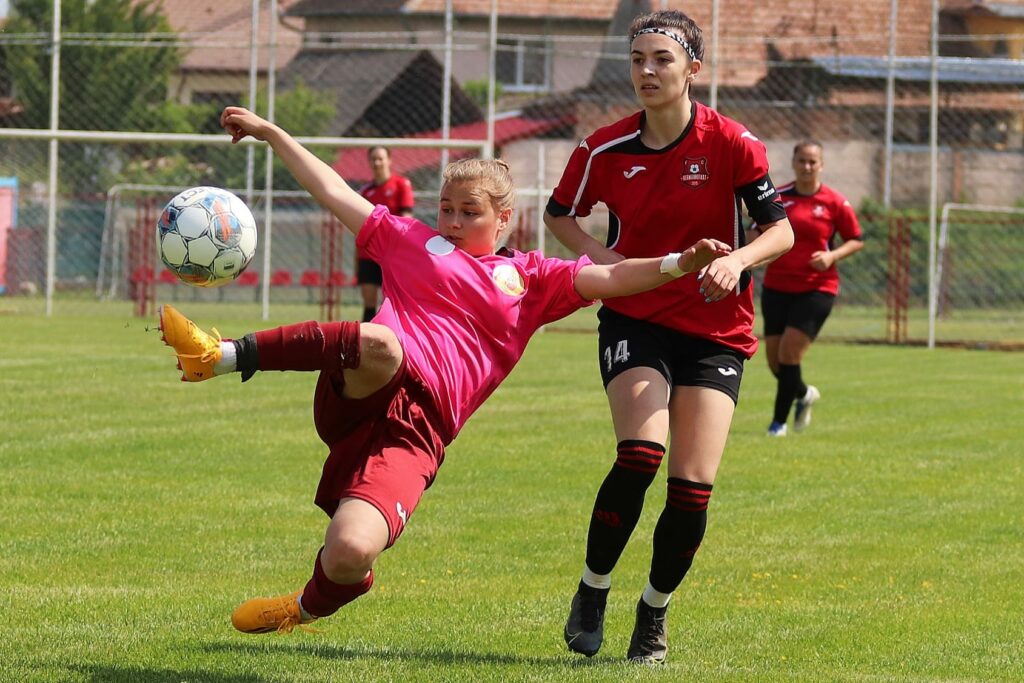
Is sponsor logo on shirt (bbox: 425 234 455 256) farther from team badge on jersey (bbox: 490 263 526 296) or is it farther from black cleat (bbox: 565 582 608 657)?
black cleat (bbox: 565 582 608 657)

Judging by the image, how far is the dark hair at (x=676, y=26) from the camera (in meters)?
5.53

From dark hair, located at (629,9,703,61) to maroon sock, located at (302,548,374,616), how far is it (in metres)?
2.23

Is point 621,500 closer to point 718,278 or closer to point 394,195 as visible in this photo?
point 718,278

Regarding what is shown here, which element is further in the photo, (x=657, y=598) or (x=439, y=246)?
(x=657, y=598)

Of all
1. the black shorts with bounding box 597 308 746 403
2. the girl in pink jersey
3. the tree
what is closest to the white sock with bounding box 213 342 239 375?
the girl in pink jersey

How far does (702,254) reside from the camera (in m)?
4.83

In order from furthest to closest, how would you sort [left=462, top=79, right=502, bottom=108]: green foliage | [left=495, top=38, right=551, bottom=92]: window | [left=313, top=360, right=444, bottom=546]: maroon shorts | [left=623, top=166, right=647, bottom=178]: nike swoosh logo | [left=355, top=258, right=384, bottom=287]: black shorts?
[left=462, top=79, right=502, bottom=108]: green foliage < [left=495, top=38, right=551, bottom=92]: window < [left=355, top=258, right=384, bottom=287]: black shorts < [left=623, top=166, right=647, bottom=178]: nike swoosh logo < [left=313, top=360, right=444, bottom=546]: maroon shorts

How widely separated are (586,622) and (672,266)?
129cm

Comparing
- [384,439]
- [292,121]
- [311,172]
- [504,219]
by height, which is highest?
[292,121]

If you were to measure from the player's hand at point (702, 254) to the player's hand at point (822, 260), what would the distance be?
7140mm

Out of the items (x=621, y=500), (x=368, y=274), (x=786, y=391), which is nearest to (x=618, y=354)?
(x=621, y=500)

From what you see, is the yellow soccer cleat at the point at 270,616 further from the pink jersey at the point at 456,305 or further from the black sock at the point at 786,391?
the black sock at the point at 786,391

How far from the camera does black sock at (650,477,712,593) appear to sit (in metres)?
5.36

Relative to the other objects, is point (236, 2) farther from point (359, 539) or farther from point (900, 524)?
point (359, 539)
